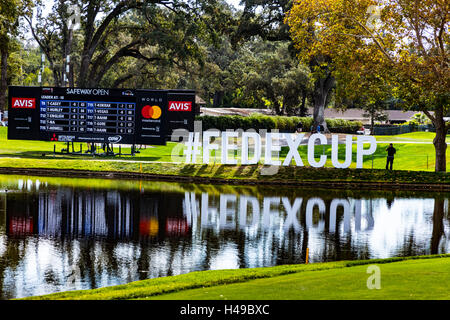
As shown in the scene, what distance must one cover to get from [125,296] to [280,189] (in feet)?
84.4

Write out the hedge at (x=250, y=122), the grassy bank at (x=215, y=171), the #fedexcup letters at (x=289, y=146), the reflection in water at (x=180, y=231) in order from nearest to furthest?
the reflection in water at (x=180, y=231) → the grassy bank at (x=215, y=171) → the #fedexcup letters at (x=289, y=146) → the hedge at (x=250, y=122)

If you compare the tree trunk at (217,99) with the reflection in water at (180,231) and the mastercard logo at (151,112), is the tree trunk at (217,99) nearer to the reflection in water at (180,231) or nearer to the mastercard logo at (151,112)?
the mastercard logo at (151,112)

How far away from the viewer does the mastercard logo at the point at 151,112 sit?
44.4m

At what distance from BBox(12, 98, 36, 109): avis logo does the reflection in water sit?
11.3 m

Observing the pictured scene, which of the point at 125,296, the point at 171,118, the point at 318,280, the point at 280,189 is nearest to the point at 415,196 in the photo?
the point at 280,189

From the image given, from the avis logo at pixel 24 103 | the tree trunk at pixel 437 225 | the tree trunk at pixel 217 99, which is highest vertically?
the tree trunk at pixel 217 99

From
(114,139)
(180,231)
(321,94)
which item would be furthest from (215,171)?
(321,94)

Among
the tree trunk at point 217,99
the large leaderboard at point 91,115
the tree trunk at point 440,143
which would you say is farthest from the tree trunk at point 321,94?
the tree trunk at point 217,99

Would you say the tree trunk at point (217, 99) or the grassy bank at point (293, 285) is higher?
the tree trunk at point (217, 99)

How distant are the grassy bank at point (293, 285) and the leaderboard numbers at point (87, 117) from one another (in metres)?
29.8

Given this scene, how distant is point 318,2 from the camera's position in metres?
42.6

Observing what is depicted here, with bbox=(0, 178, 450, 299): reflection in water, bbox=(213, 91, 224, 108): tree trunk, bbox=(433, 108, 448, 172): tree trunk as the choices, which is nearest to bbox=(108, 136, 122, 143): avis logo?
bbox=(0, 178, 450, 299): reflection in water

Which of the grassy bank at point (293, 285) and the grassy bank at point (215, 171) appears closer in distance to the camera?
the grassy bank at point (293, 285)
